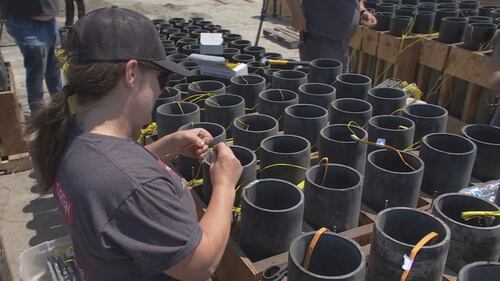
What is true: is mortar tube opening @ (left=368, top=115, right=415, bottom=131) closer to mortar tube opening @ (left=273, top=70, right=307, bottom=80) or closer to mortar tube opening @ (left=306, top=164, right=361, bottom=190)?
mortar tube opening @ (left=306, top=164, right=361, bottom=190)

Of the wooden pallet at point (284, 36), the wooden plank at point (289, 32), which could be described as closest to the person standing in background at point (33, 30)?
the wooden pallet at point (284, 36)

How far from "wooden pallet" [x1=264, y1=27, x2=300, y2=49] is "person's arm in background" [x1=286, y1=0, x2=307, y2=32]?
516cm

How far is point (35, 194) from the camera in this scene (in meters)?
4.71

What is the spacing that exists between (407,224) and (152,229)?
4.17 feet

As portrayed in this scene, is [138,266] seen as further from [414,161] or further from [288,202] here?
[414,161]

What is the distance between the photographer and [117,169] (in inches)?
55.9

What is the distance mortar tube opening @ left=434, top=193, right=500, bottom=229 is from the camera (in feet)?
7.14

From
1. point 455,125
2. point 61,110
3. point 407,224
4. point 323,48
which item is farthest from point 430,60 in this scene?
point 61,110

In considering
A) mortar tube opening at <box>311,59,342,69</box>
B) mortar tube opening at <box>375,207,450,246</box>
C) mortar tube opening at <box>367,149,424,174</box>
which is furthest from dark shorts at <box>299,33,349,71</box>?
mortar tube opening at <box>375,207,450,246</box>

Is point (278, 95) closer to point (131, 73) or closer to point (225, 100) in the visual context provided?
point (225, 100)

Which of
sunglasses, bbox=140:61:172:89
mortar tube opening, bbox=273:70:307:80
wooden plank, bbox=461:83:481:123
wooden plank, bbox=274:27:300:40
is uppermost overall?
sunglasses, bbox=140:61:172:89

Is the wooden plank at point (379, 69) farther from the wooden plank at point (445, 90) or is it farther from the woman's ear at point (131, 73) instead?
the woman's ear at point (131, 73)

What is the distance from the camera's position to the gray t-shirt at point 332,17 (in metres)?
4.77

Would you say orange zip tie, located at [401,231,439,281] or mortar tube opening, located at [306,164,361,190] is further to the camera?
mortar tube opening, located at [306,164,361,190]
